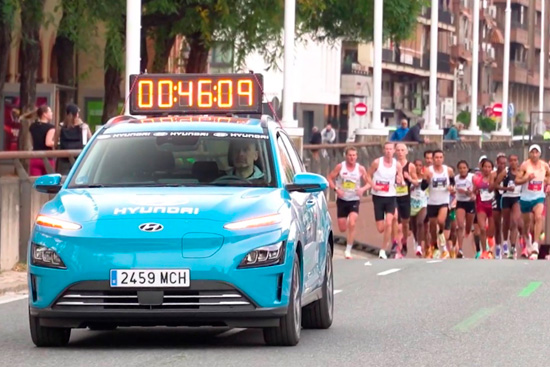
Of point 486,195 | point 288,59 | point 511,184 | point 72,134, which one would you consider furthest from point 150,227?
point 486,195

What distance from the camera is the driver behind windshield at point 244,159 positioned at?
12324 millimetres

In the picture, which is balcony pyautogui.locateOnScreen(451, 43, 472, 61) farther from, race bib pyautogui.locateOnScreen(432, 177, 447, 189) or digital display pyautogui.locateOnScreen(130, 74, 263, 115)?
digital display pyautogui.locateOnScreen(130, 74, 263, 115)

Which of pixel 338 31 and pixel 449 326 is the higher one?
pixel 338 31

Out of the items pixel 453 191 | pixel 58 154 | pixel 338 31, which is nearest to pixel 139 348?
pixel 58 154

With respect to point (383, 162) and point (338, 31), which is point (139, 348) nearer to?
point (383, 162)

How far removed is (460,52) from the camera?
11494 cm

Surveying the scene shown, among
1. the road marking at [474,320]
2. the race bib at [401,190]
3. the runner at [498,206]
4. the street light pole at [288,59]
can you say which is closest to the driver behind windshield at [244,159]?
the road marking at [474,320]

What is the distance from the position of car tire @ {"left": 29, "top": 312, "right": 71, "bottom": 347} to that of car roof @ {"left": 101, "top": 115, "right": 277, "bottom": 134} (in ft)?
5.38

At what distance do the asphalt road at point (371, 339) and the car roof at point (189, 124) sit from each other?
1427mm

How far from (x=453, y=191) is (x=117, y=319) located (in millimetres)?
24490

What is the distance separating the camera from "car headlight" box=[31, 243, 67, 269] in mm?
11164

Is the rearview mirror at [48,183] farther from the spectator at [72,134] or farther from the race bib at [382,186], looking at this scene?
the race bib at [382,186]

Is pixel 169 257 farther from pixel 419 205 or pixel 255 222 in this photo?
pixel 419 205

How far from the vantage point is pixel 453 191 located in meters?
35.2
